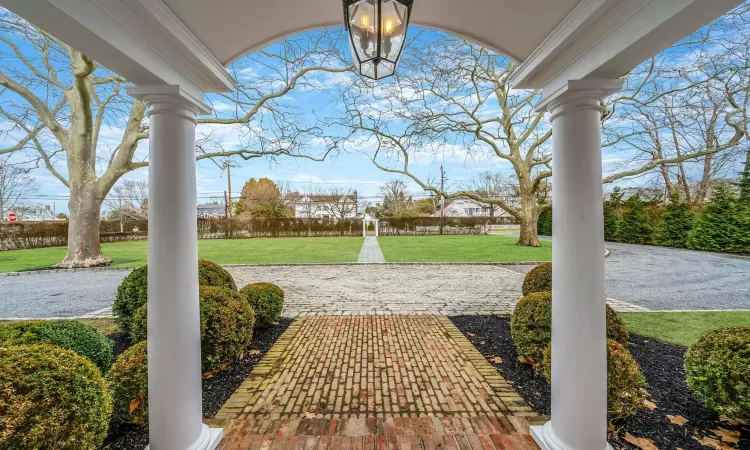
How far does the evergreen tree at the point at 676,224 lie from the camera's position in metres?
15.4

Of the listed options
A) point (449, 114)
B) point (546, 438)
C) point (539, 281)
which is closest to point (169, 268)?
point (546, 438)

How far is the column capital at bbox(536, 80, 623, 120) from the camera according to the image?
173cm

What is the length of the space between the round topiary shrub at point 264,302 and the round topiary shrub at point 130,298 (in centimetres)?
112

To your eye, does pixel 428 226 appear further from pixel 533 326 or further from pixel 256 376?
pixel 256 376

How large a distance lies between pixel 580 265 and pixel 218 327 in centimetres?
305

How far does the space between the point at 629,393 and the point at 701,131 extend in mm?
13096

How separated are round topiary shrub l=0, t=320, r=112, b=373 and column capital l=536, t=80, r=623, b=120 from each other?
3.84 metres

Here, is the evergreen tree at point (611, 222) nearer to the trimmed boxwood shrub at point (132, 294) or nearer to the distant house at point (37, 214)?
the trimmed boxwood shrub at point (132, 294)

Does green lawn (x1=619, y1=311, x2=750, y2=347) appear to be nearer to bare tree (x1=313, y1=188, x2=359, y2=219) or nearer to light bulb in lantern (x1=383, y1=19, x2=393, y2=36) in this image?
light bulb in lantern (x1=383, y1=19, x2=393, y2=36)

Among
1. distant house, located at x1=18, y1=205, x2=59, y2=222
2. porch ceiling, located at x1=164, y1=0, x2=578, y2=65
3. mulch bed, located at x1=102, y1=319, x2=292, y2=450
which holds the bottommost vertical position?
mulch bed, located at x1=102, y1=319, x2=292, y2=450

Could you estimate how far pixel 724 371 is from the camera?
215 centimetres

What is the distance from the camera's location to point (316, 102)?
7305 millimetres

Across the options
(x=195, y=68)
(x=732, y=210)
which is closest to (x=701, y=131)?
(x=732, y=210)

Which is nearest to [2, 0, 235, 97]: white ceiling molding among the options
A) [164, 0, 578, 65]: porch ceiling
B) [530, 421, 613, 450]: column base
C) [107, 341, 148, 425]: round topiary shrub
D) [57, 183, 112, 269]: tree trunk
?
[164, 0, 578, 65]: porch ceiling
